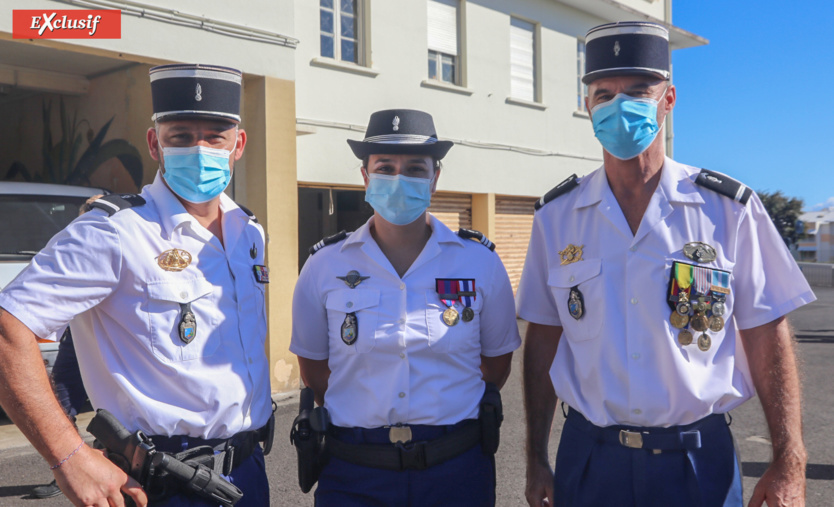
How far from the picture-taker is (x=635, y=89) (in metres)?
2.72

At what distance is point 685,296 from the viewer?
8.37 feet

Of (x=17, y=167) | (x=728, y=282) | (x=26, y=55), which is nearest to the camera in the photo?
(x=728, y=282)

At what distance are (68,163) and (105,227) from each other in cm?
771

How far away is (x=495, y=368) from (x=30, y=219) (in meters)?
5.16

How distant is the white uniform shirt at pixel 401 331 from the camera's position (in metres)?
2.82

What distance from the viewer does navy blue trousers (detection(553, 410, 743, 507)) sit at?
2.47 metres

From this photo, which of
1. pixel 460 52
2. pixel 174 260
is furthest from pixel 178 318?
pixel 460 52

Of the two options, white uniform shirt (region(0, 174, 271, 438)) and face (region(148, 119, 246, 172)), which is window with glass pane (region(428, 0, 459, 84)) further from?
white uniform shirt (region(0, 174, 271, 438))

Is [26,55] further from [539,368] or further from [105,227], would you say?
[539,368]

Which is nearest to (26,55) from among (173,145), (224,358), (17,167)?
(17,167)

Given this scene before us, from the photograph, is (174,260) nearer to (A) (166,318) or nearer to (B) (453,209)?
(A) (166,318)

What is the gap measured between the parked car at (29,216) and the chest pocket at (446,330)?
15.3 feet

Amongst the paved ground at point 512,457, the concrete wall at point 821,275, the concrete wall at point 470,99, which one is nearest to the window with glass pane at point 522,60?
the concrete wall at point 470,99

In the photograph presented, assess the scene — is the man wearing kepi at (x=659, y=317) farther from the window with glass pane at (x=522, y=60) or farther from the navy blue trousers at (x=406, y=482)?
the window with glass pane at (x=522, y=60)
